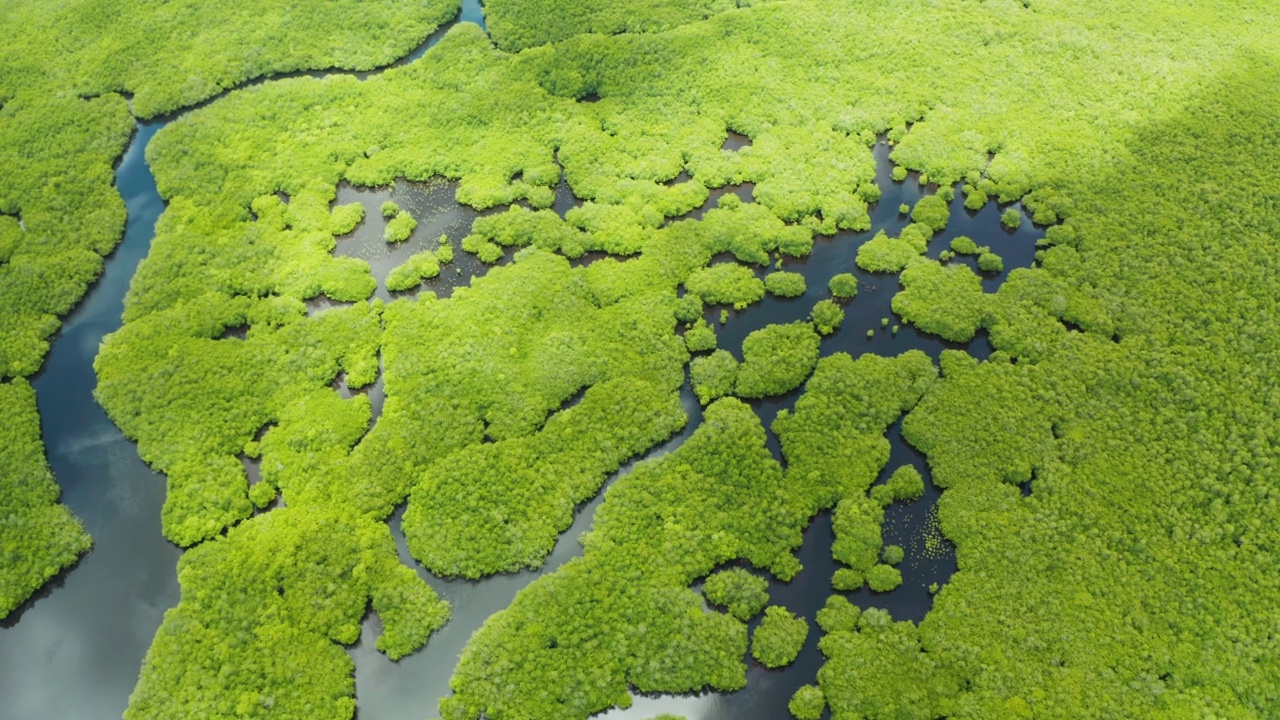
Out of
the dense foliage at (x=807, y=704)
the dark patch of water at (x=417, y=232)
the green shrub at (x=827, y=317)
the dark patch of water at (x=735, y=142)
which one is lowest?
the dense foliage at (x=807, y=704)

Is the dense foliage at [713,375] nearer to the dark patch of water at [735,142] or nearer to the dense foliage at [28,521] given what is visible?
the dark patch of water at [735,142]

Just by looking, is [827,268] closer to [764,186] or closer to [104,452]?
[764,186]

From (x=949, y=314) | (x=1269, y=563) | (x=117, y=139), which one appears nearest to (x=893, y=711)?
(x=1269, y=563)

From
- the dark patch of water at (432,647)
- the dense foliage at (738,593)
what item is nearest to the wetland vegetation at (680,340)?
the dense foliage at (738,593)

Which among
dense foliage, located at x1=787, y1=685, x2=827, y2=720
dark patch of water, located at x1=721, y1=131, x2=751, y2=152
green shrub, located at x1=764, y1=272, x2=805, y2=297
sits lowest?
dense foliage, located at x1=787, y1=685, x2=827, y2=720

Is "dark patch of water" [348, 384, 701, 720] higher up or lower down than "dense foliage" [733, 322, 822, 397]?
lower down

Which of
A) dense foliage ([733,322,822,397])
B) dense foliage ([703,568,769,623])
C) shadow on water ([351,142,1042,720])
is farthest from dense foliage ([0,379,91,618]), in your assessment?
dense foliage ([733,322,822,397])

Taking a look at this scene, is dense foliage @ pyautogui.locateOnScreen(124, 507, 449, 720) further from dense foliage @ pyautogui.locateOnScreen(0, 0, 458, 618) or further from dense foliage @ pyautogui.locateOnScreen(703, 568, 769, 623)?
dense foliage @ pyautogui.locateOnScreen(703, 568, 769, 623)

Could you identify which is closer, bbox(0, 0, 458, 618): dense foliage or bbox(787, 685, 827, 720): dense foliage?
bbox(787, 685, 827, 720): dense foliage

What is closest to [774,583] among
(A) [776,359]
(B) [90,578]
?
(A) [776,359]
